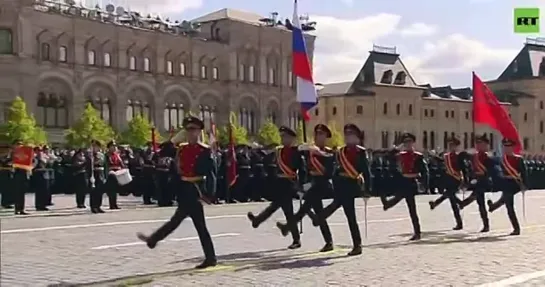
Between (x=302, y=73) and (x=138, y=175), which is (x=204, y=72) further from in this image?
(x=302, y=73)

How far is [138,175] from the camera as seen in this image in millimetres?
27094

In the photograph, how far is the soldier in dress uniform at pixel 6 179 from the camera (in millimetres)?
20766

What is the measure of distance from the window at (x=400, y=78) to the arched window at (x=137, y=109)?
31721mm

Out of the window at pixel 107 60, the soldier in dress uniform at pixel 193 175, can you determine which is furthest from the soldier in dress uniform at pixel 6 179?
the window at pixel 107 60

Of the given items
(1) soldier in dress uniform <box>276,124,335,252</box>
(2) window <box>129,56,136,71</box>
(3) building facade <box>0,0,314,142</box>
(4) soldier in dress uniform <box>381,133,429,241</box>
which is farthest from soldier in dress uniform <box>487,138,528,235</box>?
(2) window <box>129,56,136,71</box>

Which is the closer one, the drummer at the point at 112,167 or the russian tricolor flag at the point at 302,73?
the russian tricolor flag at the point at 302,73

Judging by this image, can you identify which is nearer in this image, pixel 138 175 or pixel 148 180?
pixel 148 180

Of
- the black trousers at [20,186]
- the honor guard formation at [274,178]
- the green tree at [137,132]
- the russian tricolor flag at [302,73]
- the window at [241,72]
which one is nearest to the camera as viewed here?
the honor guard formation at [274,178]

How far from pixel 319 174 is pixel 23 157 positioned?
8.78 m

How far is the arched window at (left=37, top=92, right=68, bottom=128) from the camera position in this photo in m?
67.2

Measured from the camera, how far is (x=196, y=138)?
1133 cm

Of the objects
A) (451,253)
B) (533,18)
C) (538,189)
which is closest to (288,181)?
(451,253)

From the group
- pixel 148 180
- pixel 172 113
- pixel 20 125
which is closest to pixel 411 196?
pixel 148 180

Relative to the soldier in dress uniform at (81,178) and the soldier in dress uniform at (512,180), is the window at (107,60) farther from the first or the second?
the soldier in dress uniform at (512,180)
